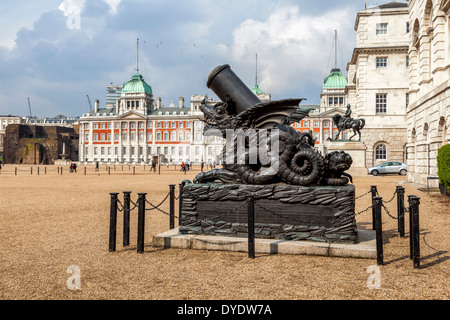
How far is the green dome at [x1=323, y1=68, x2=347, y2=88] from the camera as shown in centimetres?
7850

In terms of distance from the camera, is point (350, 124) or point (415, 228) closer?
point (415, 228)

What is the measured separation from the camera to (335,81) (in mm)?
78875

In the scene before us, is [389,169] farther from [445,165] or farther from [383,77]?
[445,165]

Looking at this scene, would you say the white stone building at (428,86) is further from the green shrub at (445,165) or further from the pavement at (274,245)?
the pavement at (274,245)

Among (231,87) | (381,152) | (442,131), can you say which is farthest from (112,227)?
(381,152)

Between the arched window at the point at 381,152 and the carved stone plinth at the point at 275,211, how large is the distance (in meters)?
27.1

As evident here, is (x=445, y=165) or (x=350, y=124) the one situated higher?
(x=350, y=124)

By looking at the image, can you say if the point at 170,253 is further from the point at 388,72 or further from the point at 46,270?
the point at 388,72

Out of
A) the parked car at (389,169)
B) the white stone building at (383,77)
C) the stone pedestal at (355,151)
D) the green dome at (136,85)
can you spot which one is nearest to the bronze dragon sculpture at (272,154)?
the stone pedestal at (355,151)

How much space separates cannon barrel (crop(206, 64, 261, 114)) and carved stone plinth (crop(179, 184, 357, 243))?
1669 mm

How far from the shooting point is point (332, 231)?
524 centimetres

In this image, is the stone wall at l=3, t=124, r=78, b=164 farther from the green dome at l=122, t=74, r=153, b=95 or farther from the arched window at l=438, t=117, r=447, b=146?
the arched window at l=438, t=117, r=447, b=146

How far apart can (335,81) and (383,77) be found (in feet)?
170

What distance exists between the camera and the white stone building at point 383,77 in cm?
2911
